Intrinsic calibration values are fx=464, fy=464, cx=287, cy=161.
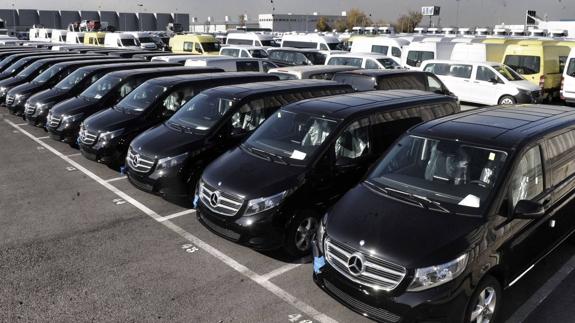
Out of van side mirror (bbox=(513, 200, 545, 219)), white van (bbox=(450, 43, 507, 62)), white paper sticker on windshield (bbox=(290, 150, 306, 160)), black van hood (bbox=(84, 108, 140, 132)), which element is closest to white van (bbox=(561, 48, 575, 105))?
white van (bbox=(450, 43, 507, 62))

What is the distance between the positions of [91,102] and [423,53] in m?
14.0

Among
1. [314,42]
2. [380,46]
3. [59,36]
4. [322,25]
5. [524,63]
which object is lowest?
[524,63]

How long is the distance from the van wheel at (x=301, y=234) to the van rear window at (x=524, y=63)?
574 inches

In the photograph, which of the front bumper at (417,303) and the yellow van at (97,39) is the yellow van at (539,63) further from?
the yellow van at (97,39)

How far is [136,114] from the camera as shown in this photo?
346 inches

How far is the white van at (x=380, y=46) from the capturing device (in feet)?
76.0

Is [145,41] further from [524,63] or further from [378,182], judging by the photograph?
[378,182]

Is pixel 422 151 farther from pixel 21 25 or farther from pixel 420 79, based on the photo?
pixel 21 25

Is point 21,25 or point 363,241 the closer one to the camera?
point 363,241

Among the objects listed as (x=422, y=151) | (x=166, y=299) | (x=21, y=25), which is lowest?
(x=166, y=299)

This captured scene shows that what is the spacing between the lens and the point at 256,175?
546 cm

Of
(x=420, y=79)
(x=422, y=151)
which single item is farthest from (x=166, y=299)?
(x=420, y=79)

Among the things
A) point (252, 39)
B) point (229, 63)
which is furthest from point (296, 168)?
point (252, 39)

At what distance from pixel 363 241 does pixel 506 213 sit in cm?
126
